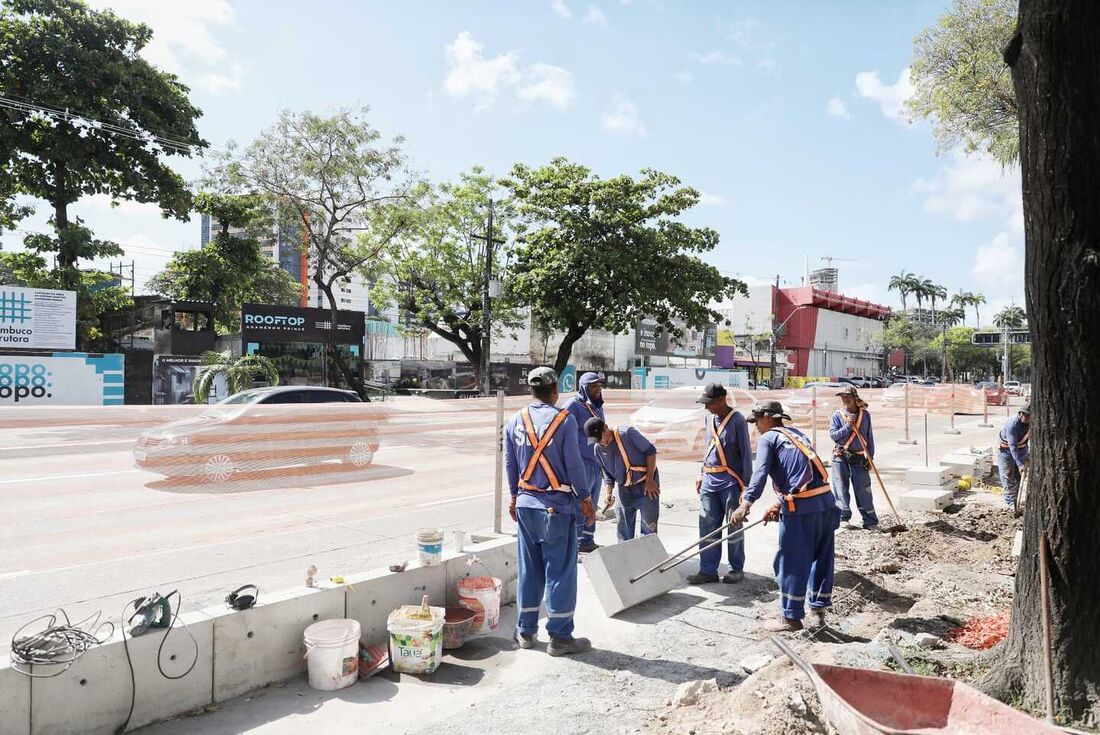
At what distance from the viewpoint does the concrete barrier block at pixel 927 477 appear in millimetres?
11445

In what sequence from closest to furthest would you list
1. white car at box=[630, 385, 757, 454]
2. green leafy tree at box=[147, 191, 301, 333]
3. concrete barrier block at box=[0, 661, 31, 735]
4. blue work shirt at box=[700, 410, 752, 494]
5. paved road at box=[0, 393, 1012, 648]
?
concrete barrier block at box=[0, 661, 31, 735]
paved road at box=[0, 393, 1012, 648]
blue work shirt at box=[700, 410, 752, 494]
white car at box=[630, 385, 757, 454]
green leafy tree at box=[147, 191, 301, 333]

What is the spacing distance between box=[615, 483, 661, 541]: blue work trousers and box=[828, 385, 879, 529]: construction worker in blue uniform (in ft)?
10.9

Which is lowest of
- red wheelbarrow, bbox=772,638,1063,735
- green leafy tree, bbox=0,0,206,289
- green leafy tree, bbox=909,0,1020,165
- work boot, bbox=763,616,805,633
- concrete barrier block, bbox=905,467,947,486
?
work boot, bbox=763,616,805,633

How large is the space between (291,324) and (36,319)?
29.8 ft

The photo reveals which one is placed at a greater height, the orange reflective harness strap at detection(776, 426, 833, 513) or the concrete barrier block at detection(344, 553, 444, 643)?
the orange reflective harness strap at detection(776, 426, 833, 513)

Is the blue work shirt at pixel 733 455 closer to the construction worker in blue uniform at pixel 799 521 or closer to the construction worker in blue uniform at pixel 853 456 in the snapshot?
the construction worker in blue uniform at pixel 799 521

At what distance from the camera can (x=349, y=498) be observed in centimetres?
974

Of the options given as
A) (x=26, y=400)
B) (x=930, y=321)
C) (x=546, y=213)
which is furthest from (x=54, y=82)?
(x=930, y=321)

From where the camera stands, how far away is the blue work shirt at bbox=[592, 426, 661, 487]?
7051 mm

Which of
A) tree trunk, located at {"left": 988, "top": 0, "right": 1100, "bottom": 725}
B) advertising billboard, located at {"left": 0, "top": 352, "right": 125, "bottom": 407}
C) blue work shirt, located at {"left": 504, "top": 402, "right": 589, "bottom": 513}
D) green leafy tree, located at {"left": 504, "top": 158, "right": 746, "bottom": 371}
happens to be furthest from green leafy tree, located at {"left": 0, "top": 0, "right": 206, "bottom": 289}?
tree trunk, located at {"left": 988, "top": 0, "right": 1100, "bottom": 725}

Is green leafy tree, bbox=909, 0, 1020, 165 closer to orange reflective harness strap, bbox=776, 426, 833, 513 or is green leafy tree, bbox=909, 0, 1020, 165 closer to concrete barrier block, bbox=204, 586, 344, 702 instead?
orange reflective harness strap, bbox=776, 426, 833, 513

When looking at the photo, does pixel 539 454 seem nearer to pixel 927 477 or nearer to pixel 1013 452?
pixel 1013 452

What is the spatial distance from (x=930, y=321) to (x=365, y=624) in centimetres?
12151

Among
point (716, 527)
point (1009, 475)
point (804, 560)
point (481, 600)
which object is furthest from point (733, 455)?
point (1009, 475)
